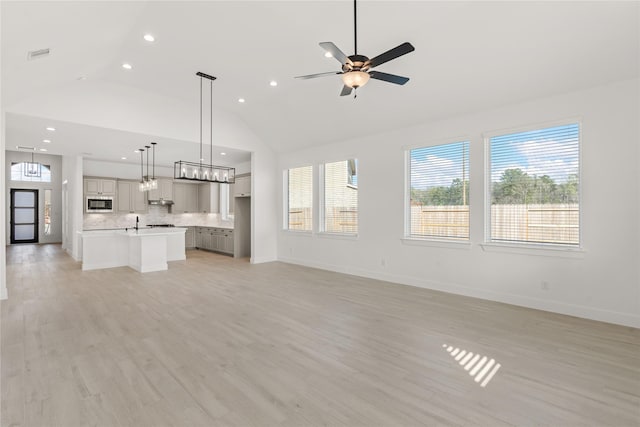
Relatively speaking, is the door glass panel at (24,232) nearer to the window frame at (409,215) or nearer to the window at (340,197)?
the window at (340,197)

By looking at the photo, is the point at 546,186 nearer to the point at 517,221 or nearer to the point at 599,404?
the point at 517,221

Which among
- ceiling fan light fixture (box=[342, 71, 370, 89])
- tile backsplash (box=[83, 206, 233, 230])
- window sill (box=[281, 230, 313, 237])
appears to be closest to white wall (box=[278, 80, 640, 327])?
window sill (box=[281, 230, 313, 237])

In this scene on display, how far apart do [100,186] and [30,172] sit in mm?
5613

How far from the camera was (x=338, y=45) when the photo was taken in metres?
4.10

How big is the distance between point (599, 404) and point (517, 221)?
285 cm

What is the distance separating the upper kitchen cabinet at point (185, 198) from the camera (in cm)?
1085

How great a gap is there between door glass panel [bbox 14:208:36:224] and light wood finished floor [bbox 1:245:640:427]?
10.1 meters

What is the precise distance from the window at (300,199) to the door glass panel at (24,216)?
11.4m

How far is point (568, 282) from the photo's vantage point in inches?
160

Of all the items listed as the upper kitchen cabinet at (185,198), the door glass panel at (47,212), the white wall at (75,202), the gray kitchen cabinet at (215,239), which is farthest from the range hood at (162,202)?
the door glass panel at (47,212)

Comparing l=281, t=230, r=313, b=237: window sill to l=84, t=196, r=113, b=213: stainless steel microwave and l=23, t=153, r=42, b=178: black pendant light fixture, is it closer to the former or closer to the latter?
l=84, t=196, r=113, b=213: stainless steel microwave

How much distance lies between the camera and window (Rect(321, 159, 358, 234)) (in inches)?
265

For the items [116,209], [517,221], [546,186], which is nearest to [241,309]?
[517,221]

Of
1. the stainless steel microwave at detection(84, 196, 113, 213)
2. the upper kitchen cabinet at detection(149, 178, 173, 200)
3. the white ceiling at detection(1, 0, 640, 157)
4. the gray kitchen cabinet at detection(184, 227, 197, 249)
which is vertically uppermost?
the white ceiling at detection(1, 0, 640, 157)
